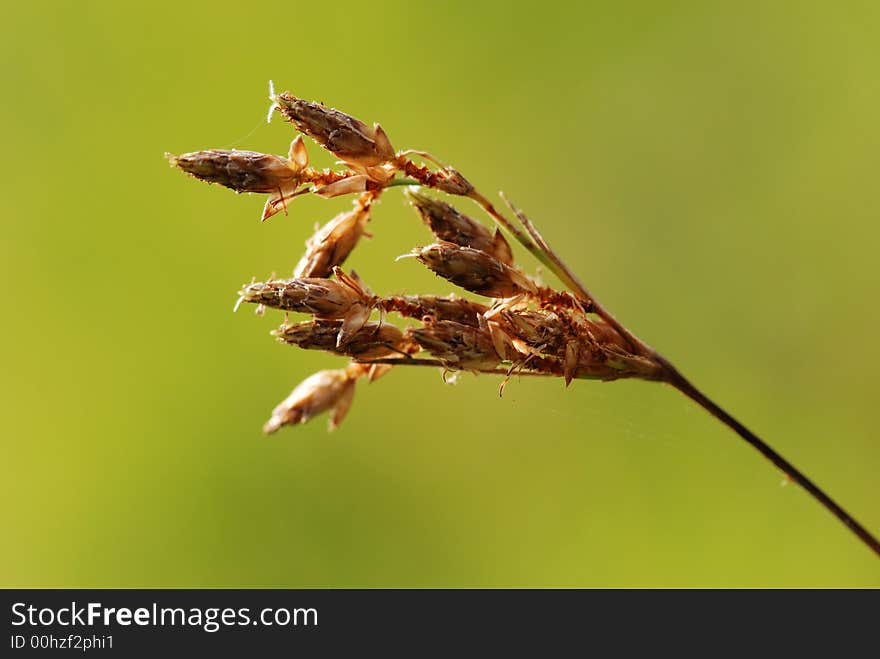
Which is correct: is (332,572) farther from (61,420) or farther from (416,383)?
(61,420)

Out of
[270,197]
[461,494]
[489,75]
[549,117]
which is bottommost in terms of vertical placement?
[461,494]

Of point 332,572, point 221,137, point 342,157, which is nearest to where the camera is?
point 342,157

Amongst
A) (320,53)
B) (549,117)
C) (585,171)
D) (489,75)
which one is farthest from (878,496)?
(320,53)

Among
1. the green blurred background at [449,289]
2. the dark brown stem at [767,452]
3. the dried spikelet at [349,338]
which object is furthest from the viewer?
the green blurred background at [449,289]

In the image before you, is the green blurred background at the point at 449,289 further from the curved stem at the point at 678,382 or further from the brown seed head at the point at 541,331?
the brown seed head at the point at 541,331

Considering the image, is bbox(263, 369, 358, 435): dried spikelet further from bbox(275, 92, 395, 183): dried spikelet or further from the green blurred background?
the green blurred background

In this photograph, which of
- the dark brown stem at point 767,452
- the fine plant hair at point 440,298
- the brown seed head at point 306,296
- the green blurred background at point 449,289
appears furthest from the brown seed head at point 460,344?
the green blurred background at point 449,289
